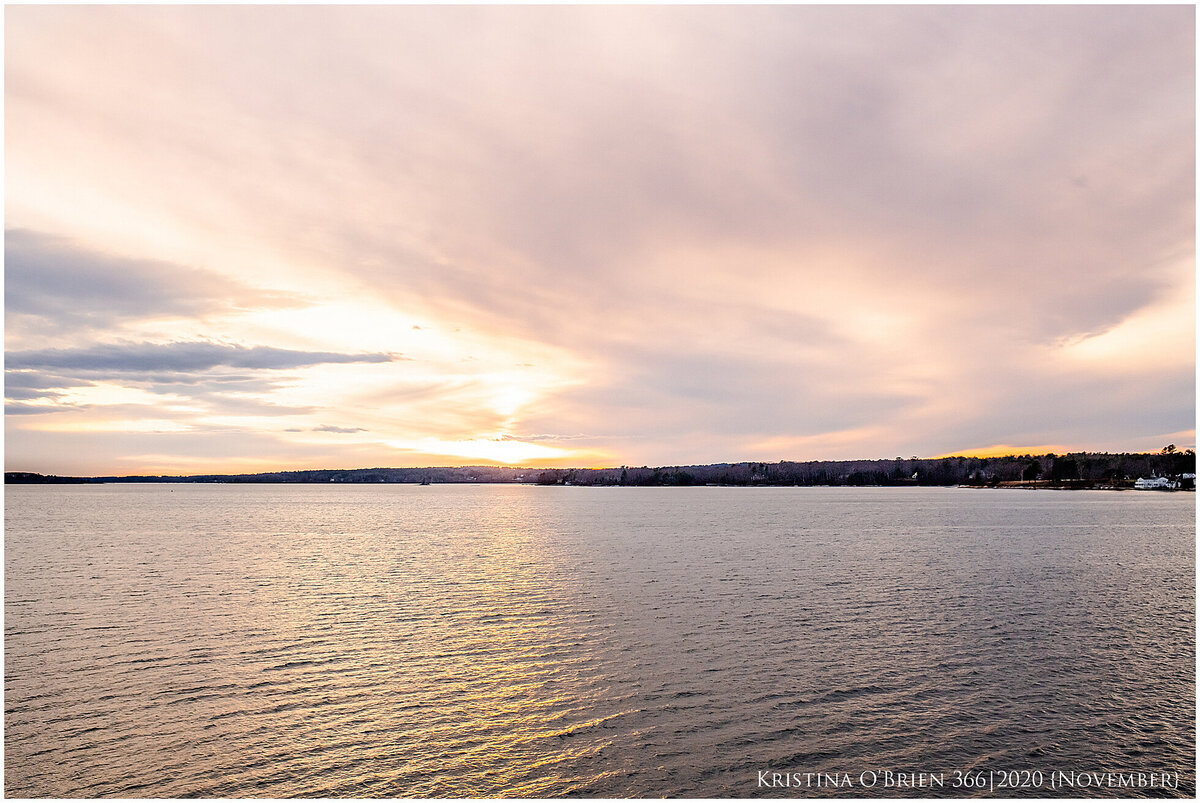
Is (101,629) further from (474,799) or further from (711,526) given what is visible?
(711,526)

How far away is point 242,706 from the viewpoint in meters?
25.8

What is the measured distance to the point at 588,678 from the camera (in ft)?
94.5

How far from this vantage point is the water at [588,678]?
20875 millimetres

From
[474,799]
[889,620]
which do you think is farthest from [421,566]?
[474,799]

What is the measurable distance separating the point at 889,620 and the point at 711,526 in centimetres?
7585

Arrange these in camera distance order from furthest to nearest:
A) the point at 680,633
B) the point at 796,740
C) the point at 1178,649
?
1. the point at 680,633
2. the point at 1178,649
3. the point at 796,740

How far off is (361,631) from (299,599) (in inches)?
475

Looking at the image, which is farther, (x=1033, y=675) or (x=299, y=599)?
(x=299, y=599)

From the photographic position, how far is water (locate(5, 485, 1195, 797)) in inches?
822

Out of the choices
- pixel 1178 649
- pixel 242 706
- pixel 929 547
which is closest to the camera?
pixel 242 706

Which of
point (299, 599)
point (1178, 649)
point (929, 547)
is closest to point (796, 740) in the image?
point (1178, 649)

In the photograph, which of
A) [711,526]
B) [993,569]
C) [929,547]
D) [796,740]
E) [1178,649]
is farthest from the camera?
[711,526]

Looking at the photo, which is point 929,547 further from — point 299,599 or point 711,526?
point 299,599

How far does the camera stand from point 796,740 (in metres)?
22.5
